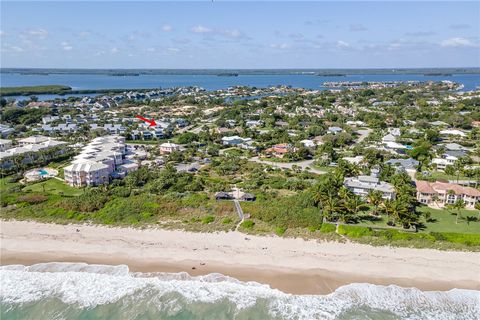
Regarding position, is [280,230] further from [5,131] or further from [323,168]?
[5,131]

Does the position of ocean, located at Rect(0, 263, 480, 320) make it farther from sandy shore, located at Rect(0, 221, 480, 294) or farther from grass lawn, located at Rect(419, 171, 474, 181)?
grass lawn, located at Rect(419, 171, 474, 181)

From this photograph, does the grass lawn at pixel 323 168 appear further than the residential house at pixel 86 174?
Yes

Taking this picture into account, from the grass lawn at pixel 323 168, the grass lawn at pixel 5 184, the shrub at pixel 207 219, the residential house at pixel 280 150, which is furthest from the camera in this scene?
the residential house at pixel 280 150

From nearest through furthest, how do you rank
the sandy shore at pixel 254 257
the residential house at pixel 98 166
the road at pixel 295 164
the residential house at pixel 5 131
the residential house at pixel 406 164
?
the sandy shore at pixel 254 257 → the residential house at pixel 98 166 → the residential house at pixel 406 164 → the road at pixel 295 164 → the residential house at pixel 5 131

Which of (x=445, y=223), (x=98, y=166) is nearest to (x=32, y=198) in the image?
(x=98, y=166)

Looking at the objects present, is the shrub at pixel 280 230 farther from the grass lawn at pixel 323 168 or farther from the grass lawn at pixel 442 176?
the grass lawn at pixel 442 176

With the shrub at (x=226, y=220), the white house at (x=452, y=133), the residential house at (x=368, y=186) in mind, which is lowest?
the shrub at (x=226, y=220)

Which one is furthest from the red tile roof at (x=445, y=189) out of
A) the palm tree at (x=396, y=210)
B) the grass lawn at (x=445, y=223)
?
the palm tree at (x=396, y=210)
